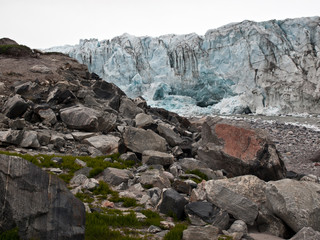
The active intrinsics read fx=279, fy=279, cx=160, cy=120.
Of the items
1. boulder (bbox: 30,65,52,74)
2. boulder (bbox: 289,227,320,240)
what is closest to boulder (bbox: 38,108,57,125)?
boulder (bbox: 30,65,52,74)

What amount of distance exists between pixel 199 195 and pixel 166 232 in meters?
1.95

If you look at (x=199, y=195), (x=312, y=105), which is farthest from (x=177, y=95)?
(x=199, y=195)

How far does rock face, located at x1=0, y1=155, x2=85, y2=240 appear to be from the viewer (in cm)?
423

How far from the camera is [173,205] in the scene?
22.7ft

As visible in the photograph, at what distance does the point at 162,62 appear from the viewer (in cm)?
6956

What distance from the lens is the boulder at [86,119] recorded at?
1456 centimetres

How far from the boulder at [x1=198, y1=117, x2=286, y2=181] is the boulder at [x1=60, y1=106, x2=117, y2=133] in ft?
19.9

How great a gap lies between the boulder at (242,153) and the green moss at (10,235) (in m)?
8.28

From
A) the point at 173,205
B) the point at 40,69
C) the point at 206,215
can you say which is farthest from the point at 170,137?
the point at 40,69

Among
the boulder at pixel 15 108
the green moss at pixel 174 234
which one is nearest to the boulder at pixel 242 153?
the green moss at pixel 174 234

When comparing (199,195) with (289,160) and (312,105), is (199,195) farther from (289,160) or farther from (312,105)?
(312,105)

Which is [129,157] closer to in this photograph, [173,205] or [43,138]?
[43,138]

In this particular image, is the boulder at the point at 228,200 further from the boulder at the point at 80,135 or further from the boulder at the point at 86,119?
the boulder at the point at 86,119

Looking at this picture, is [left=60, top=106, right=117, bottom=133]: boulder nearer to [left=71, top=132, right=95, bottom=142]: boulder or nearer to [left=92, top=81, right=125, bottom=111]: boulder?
[left=71, top=132, right=95, bottom=142]: boulder
